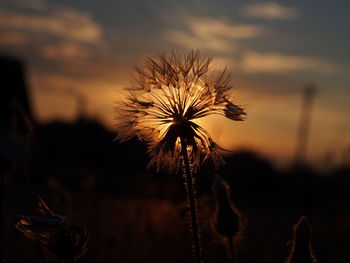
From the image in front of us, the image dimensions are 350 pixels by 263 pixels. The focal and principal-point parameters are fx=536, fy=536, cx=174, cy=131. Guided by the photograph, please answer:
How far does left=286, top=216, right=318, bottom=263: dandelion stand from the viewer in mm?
2445

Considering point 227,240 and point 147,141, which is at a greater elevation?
point 147,141

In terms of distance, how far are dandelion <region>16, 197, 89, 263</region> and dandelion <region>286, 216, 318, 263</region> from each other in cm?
95

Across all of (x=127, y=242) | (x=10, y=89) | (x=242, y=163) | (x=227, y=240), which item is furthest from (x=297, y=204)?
(x=227, y=240)

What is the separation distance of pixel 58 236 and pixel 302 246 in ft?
3.59

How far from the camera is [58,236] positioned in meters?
2.26

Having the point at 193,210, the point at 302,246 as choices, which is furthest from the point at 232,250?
the point at 193,210

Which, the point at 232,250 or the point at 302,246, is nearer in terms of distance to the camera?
the point at 302,246

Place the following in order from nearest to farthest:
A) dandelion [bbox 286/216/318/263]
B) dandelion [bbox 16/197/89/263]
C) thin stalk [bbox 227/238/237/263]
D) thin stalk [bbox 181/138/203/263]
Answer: dandelion [bbox 16/197/89/263]
thin stalk [bbox 181/138/203/263]
dandelion [bbox 286/216/318/263]
thin stalk [bbox 227/238/237/263]

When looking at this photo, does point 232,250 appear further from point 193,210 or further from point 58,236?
point 58,236

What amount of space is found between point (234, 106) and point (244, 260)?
5.52 m

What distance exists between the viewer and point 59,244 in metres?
2.28

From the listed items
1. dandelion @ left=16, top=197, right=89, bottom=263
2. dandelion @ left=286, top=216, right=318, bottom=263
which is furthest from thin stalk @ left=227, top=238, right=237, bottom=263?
dandelion @ left=16, top=197, right=89, bottom=263

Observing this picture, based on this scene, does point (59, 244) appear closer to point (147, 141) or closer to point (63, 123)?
point (147, 141)

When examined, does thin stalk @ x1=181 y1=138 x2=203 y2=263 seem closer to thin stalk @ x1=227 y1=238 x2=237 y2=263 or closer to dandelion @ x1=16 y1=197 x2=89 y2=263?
dandelion @ x1=16 y1=197 x2=89 y2=263
